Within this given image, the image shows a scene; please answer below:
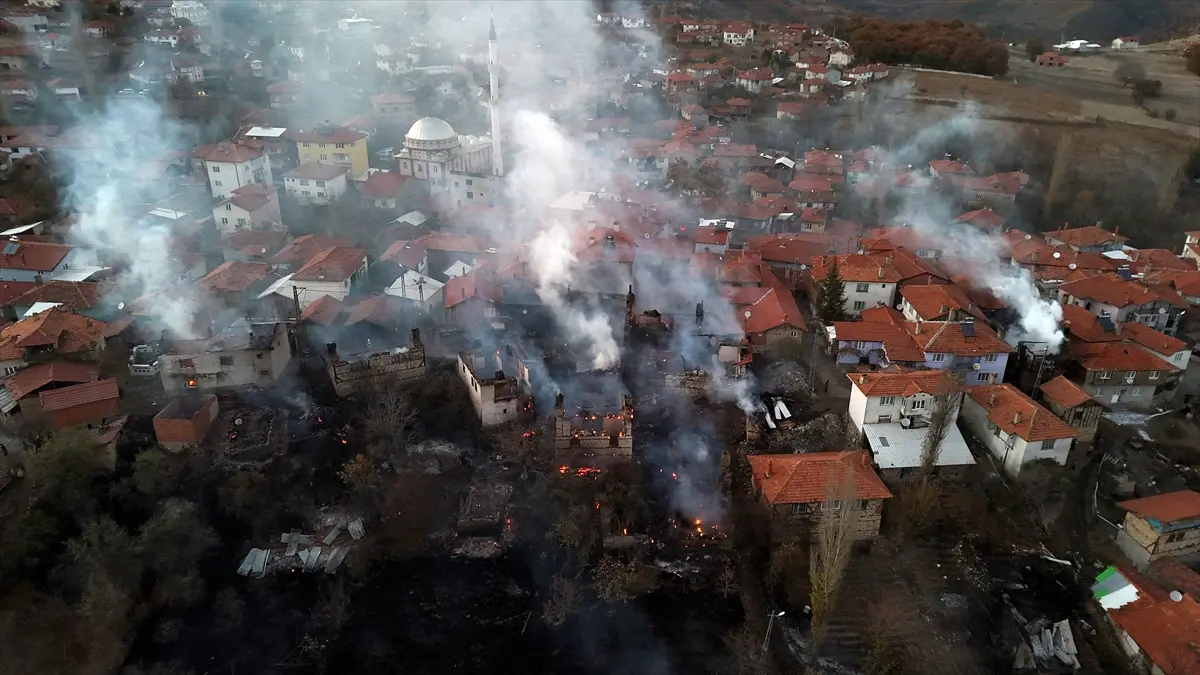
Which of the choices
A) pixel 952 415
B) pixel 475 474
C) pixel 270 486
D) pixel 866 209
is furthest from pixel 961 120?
pixel 270 486

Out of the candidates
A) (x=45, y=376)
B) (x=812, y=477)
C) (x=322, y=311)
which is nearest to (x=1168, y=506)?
(x=812, y=477)

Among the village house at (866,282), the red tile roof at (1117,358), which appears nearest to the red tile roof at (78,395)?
the village house at (866,282)

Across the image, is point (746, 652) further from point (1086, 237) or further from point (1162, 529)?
point (1086, 237)

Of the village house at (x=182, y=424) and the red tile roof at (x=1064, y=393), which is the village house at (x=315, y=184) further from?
the red tile roof at (x=1064, y=393)

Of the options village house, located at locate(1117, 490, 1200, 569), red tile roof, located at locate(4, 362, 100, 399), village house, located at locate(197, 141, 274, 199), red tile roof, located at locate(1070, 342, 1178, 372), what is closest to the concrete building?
red tile roof, located at locate(4, 362, 100, 399)

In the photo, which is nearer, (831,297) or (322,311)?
(322,311)

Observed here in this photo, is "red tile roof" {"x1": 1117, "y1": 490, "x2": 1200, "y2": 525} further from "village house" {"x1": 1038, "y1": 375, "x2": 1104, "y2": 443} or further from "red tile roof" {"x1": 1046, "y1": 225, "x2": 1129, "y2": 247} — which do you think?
"red tile roof" {"x1": 1046, "y1": 225, "x2": 1129, "y2": 247}
